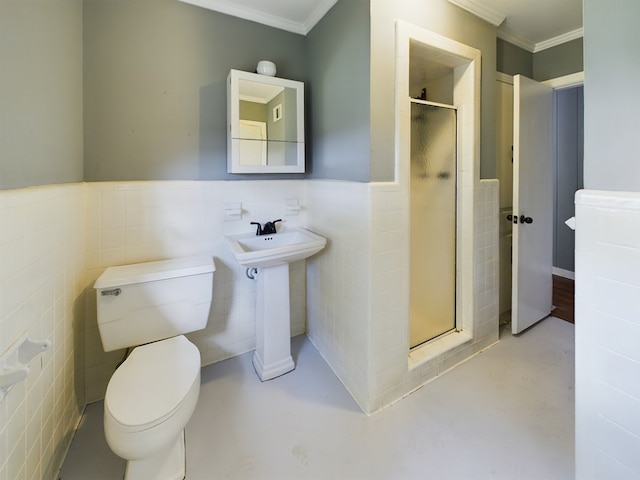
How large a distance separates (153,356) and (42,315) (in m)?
0.49

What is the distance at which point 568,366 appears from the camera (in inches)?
79.0

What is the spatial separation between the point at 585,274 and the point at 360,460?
123 centimetres

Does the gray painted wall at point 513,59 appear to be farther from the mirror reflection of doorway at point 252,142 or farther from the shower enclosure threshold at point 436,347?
the shower enclosure threshold at point 436,347

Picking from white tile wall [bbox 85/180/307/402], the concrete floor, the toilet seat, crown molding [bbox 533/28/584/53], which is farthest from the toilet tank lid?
crown molding [bbox 533/28/584/53]

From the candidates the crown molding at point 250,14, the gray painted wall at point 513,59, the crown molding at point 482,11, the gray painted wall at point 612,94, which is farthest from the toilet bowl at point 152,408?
the gray painted wall at point 513,59

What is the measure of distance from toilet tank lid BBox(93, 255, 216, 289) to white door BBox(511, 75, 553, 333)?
2.34 m

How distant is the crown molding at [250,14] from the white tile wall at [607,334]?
6.95ft

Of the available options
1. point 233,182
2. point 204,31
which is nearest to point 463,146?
point 233,182

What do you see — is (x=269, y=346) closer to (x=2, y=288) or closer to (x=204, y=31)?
(x=2, y=288)

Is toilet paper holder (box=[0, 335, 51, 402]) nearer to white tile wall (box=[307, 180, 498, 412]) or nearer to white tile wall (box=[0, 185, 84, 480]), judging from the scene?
white tile wall (box=[0, 185, 84, 480])

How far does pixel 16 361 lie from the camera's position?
2.92 feet

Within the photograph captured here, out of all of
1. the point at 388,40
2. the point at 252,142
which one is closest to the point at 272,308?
the point at 252,142

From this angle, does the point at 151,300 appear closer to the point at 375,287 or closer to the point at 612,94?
the point at 375,287

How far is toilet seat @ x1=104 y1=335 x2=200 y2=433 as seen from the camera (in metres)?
1.09
